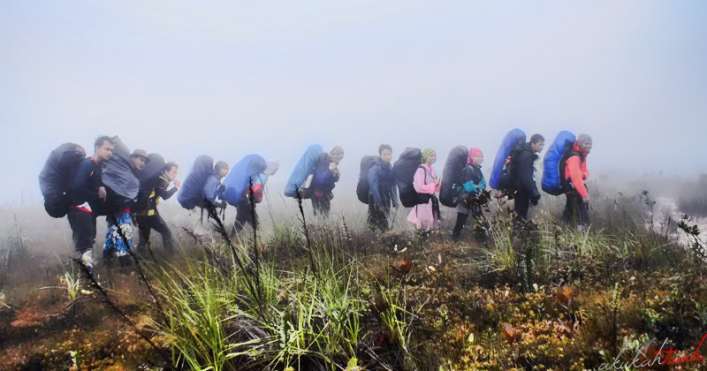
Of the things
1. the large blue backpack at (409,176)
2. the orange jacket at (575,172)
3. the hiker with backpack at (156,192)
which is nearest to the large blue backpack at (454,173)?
the large blue backpack at (409,176)

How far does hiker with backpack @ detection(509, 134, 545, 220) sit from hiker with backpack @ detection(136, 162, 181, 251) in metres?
8.48

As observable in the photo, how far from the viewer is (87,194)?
762cm

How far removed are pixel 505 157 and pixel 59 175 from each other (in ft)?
32.4

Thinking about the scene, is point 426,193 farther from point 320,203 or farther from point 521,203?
point 320,203

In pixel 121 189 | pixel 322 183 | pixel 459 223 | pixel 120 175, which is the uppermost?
pixel 120 175

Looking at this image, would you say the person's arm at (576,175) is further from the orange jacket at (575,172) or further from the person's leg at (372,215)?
the person's leg at (372,215)

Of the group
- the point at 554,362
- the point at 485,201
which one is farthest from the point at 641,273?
the point at 554,362

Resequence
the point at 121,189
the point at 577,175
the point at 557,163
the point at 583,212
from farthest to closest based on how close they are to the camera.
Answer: the point at 557,163 < the point at 583,212 < the point at 577,175 < the point at 121,189

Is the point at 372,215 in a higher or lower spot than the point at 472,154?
lower

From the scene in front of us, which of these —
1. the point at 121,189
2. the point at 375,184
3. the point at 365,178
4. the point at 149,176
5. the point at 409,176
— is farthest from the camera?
the point at 365,178

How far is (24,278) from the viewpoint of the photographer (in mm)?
8055

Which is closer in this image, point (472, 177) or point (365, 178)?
point (472, 177)

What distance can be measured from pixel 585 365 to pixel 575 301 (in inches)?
44.7

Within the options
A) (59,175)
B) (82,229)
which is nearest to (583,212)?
(82,229)
